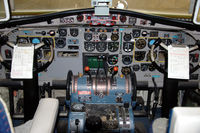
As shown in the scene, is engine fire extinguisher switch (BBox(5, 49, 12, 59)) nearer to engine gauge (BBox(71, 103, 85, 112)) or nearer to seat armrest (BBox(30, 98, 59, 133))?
engine gauge (BBox(71, 103, 85, 112))

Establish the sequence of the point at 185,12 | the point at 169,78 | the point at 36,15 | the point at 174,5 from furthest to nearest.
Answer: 1. the point at 174,5
2. the point at 185,12
3. the point at 36,15
4. the point at 169,78

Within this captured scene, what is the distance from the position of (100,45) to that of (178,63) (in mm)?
1416

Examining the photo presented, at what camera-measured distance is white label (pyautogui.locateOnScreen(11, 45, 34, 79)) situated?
273 cm

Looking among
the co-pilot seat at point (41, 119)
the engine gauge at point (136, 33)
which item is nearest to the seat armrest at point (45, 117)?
the co-pilot seat at point (41, 119)

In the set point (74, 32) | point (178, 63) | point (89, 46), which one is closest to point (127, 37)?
point (89, 46)

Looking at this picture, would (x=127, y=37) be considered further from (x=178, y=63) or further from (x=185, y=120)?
(x=185, y=120)

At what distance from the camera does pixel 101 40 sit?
370 centimetres

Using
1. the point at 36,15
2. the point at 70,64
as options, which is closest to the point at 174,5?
the point at 70,64

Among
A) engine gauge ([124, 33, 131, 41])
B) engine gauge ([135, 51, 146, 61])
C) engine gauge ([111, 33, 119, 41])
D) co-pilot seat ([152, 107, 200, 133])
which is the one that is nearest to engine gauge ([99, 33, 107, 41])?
engine gauge ([111, 33, 119, 41])

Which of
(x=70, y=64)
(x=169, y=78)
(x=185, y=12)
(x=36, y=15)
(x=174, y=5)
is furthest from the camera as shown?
(x=174, y=5)

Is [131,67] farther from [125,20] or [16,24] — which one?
[16,24]

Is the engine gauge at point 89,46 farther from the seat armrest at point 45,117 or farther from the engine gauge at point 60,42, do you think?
the seat armrest at point 45,117

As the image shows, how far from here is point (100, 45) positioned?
3748 millimetres

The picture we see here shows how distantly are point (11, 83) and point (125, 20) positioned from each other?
2.11 m
